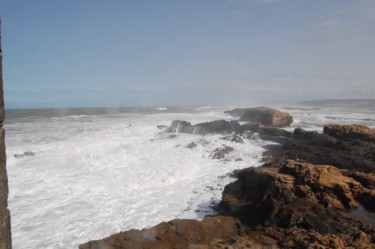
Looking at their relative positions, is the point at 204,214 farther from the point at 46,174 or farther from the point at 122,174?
the point at 46,174

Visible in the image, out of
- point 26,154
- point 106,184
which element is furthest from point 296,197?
point 26,154

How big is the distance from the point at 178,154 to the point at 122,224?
261 inches

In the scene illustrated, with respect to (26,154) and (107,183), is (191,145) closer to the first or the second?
(107,183)

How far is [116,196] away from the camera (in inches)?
356

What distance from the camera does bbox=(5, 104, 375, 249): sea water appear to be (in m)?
7.02

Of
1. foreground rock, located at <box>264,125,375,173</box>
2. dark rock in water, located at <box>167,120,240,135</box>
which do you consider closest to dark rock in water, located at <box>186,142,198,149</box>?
foreground rock, located at <box>264,125,375,173</box>

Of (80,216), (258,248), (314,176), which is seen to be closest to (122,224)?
(80,216)

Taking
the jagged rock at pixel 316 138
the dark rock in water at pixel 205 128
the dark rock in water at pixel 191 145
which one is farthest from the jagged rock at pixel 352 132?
the dark rock in water at pixel 191 145

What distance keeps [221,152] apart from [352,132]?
624 cm

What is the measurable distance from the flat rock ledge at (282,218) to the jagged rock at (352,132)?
27.0 feet

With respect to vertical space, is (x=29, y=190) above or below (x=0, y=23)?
below

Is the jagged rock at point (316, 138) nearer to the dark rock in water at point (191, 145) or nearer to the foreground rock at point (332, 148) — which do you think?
the foreground rock at point (332, 148)

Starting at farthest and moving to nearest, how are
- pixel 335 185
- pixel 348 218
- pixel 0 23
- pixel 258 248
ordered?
pixel 335 185, pixel 348 218, pixel 258 248, pixel 0 23

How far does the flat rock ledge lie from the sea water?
52.3 inches
